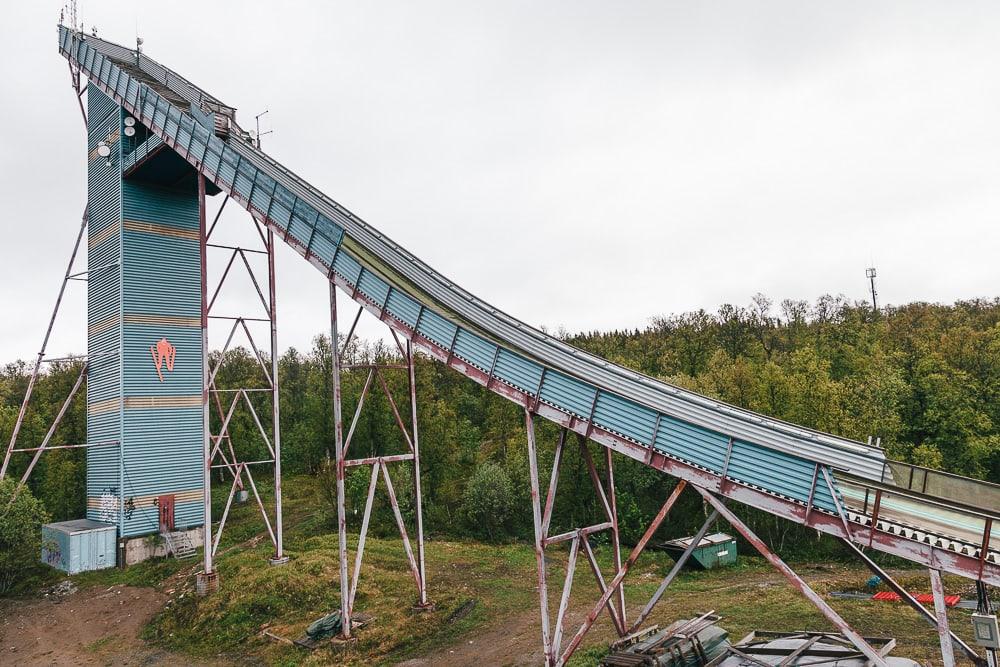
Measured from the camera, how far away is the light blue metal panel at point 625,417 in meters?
16.2

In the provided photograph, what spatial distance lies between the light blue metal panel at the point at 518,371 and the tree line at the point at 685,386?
1260cm

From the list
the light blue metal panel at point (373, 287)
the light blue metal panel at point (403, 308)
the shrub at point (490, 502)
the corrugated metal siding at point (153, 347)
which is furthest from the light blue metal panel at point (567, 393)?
the corrugated metal siding at point (153, 347)

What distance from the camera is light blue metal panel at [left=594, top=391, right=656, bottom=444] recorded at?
16.2 m

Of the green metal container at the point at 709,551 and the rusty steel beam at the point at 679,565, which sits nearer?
the rusty steel beam at the point at 679,565

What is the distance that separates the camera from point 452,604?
25.2m

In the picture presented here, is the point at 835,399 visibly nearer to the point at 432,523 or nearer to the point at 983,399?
the point at 983,399

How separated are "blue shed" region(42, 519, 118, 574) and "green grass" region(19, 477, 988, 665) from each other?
0.78m

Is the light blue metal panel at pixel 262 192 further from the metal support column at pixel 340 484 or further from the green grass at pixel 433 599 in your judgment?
the green grass at pixel 433 599

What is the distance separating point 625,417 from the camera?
1653cm

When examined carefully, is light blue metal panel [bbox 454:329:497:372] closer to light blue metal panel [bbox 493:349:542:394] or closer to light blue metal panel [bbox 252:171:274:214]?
light blue metal panel [bbox 493:349:542:394]

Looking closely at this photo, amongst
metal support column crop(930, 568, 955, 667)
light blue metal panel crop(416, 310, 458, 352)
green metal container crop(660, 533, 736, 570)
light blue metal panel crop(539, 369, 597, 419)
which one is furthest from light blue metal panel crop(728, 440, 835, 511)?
green metal container crop(660, 533, 736, 570)

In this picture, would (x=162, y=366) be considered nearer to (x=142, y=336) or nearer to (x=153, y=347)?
(x=153, y=347)

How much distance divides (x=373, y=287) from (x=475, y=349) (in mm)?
4557

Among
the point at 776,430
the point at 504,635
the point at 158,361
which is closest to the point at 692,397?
the point at 776,430
